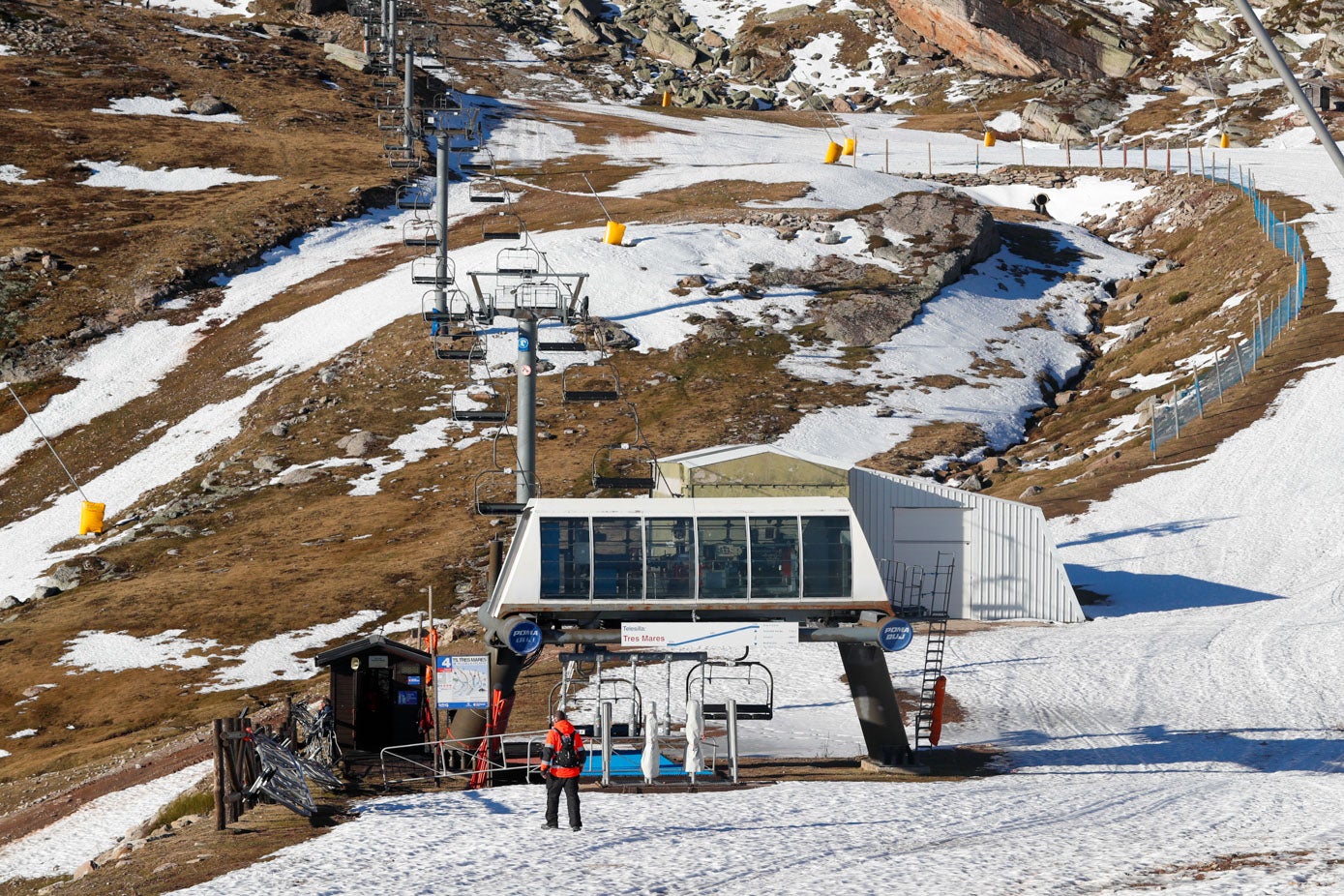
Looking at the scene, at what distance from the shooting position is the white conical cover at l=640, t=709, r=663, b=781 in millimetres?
26625

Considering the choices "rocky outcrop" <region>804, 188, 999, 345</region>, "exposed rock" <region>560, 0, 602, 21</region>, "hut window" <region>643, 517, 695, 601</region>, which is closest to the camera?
"hut window" <region>643, 517, 695, 601</region>

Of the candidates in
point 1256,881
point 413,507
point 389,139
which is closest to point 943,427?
point 413,507

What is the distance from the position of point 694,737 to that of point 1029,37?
150444 mm

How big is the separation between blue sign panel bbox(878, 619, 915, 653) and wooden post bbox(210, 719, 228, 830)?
43.8 ft

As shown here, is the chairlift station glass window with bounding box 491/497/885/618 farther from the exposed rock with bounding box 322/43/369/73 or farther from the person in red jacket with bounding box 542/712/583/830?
the exposed rock with bounding box 322/43/369/73

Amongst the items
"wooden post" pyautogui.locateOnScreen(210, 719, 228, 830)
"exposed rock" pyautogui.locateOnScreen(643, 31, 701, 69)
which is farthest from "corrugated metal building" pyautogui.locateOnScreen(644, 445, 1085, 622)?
"exposed rock" pyautogui.locateOnScreen(643, 31, 701, 69)

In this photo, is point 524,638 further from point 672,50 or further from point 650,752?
point 672,50

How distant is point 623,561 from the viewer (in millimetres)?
28438

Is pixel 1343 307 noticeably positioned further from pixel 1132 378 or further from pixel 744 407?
pixel 744 407

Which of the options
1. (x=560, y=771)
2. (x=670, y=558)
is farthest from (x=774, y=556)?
(x=560, y=771)

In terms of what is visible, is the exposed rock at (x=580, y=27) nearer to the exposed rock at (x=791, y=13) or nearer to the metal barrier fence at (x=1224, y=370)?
the exposed rock at (x=791, y=13)

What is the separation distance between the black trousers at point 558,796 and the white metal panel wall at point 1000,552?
2325 cm

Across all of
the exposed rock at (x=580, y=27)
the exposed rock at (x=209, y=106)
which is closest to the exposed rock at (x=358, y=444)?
the exposed rock at (x=209, y=106)

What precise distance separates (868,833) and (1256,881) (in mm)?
6790
